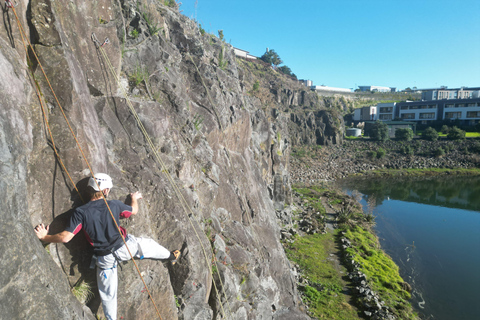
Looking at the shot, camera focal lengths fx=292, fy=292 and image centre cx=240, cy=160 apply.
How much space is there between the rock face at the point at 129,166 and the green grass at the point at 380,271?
867cm

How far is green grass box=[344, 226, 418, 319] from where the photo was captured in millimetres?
19344

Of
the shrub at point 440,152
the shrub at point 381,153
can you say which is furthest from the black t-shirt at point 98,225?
the shrub at point 440,152

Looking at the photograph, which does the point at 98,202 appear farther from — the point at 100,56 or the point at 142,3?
the point at 142,3

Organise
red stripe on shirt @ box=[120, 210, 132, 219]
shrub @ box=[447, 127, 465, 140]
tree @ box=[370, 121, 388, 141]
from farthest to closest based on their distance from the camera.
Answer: tree @ box=[370, 121, 388, 141]
shrub @ box=[447, 127, 465, 140]
red stripe on shirt @ box=[120, 210, 132, 219]

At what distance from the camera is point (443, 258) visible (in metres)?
27.8

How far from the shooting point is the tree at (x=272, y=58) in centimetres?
11325

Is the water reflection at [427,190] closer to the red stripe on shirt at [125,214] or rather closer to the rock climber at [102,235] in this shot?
the red stripe on shirt at [125,214]

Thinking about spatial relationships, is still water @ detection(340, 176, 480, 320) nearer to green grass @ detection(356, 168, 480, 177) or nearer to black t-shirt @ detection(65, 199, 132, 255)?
green grass @ detection(356, 168, 480, 177)

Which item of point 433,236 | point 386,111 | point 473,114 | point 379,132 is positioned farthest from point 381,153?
point 433,236

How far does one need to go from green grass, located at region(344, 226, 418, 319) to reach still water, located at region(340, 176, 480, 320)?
3.46 feet

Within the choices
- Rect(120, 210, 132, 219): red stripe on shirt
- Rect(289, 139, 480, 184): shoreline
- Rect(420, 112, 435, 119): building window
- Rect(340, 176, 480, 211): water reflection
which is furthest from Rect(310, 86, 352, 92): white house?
Rect(120, 210, 132, 219): red stripe on shirt

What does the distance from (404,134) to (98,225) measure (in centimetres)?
8872

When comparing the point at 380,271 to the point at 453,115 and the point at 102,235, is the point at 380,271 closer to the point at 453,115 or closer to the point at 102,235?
the point at 102,235

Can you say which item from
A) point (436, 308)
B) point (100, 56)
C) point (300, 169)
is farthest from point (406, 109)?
point (100, 56)
